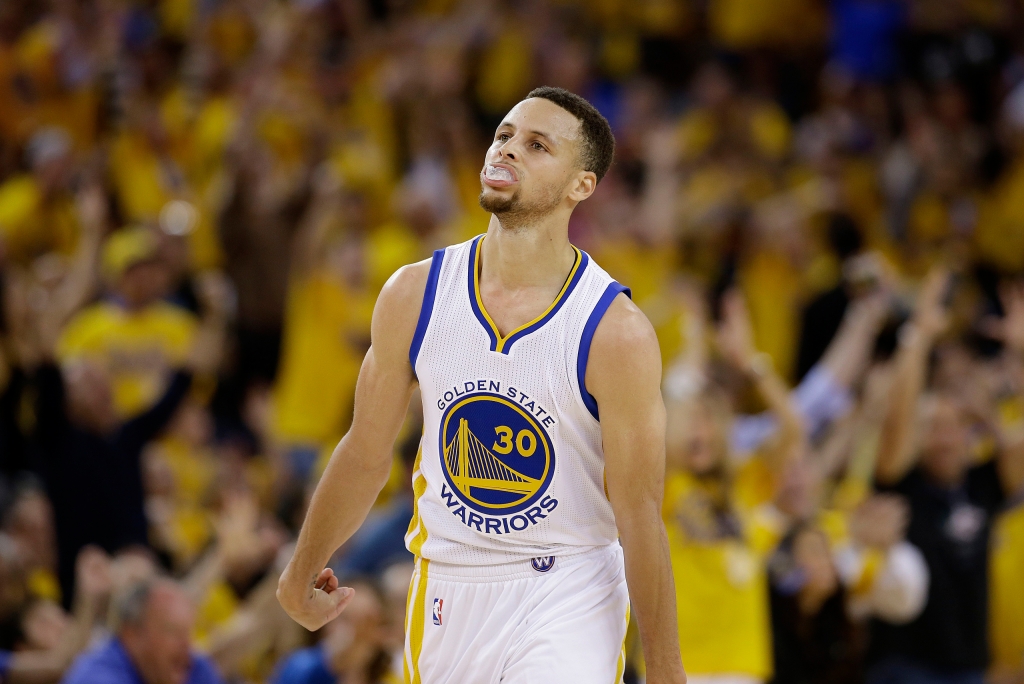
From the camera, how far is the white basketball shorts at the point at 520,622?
3.24 m

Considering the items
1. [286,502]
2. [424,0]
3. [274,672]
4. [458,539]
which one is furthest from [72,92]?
[458,539]

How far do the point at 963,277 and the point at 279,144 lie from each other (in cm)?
549

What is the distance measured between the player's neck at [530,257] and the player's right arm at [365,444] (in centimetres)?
22

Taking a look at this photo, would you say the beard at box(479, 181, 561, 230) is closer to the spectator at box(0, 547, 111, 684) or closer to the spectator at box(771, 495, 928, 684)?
the spectator at box(771, 495, 928, 684)

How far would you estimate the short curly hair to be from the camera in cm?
352

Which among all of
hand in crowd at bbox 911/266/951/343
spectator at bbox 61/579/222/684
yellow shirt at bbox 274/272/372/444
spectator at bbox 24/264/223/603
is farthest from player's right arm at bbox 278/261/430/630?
yellow shirt at bbox 274/272/372/444

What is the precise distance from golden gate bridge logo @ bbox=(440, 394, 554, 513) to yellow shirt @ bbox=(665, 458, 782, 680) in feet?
9.16

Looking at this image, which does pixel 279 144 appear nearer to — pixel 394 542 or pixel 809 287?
pixel 809 287

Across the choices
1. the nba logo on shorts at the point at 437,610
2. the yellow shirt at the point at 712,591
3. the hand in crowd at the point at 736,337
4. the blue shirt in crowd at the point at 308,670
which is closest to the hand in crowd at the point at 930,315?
the hand in crowd at the point at 736,337

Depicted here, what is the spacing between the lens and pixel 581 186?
3.56 m

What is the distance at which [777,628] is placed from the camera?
20.9 feet

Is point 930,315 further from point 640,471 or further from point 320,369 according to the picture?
point 320,369

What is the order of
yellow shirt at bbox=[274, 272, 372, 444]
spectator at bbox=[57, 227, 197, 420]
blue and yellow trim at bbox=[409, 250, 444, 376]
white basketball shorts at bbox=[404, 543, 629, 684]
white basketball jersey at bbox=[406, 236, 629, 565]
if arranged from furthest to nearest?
yellow shirt at bbox=[274, 272, 372, 444]
spectator at bbox=[57, 227, 197, 420]
blue and yellow trim at bbox=[409, 250, 444, 376]
white basketball jersey at bbox=[406, 236, 629, 565]
white basketball shorts at bbox=[404, 543, 629, 684]

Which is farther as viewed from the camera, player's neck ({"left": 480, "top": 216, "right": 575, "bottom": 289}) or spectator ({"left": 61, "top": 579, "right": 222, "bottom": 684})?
spectator ({"left": 61, "top": 579, "right": 222, "bottom": 684})
